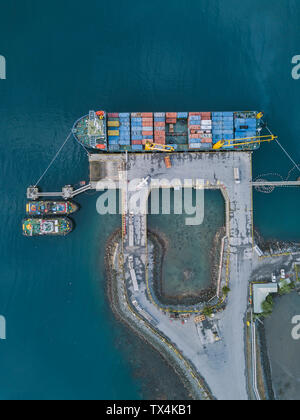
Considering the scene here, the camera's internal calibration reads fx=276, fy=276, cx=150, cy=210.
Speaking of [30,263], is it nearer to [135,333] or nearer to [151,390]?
[135,333]

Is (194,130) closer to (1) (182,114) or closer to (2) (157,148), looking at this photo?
(1) (182,114)

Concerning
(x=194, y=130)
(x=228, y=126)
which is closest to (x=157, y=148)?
(x=194, y=130)

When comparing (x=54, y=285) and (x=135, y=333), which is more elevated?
(x=54, y=285)

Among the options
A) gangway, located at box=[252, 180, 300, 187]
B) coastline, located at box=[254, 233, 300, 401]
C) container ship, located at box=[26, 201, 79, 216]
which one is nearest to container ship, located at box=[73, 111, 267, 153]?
gangway, located at box=[252, 180, 300, 187]

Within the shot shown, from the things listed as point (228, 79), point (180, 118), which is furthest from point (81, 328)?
point (228, 79)
